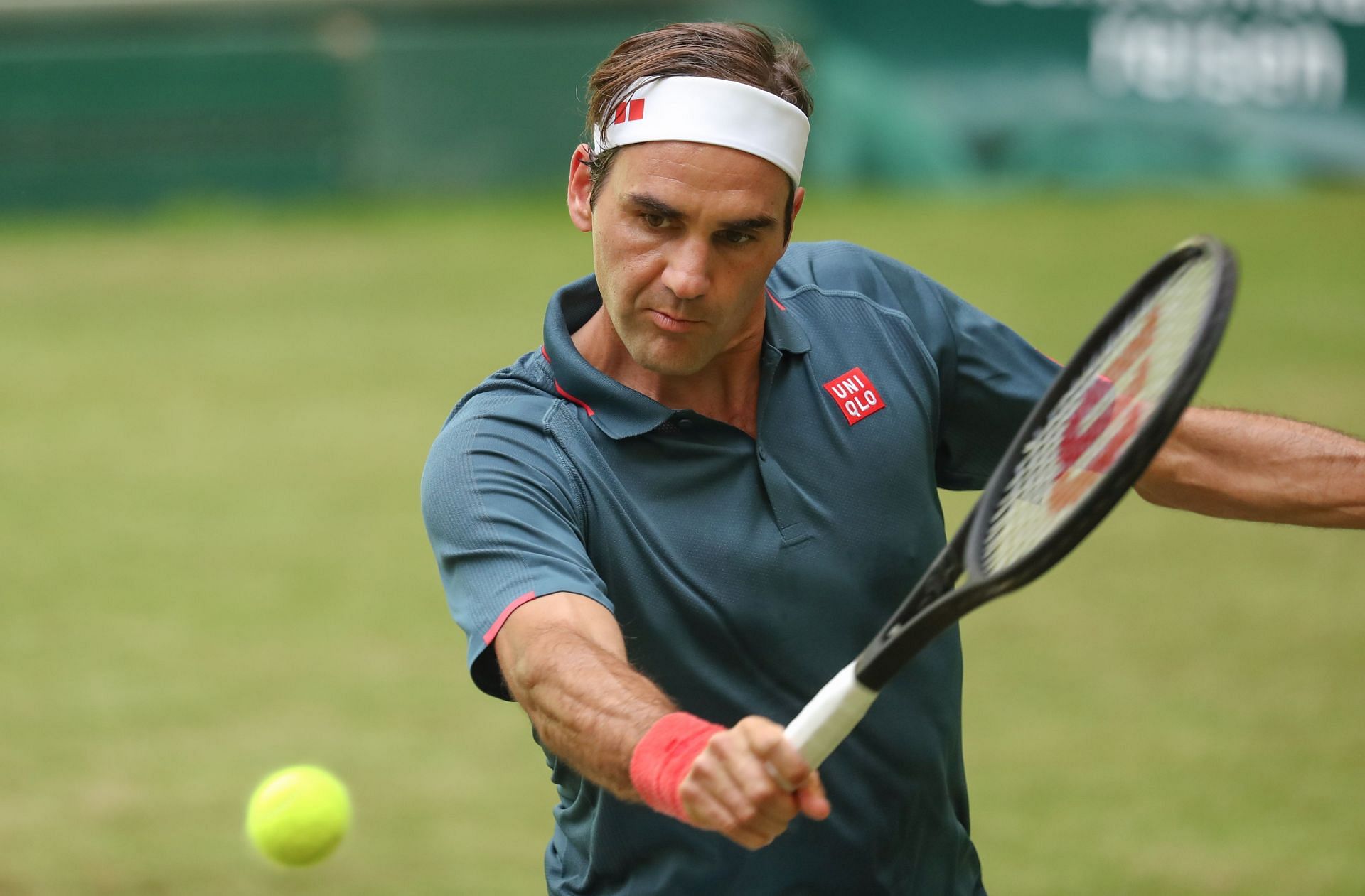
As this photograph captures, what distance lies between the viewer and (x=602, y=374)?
296cm

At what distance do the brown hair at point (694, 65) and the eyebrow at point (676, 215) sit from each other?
111 mm

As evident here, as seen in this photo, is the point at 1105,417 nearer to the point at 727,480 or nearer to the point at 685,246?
the point at 727,480

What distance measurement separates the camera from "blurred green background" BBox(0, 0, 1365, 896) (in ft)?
19.6

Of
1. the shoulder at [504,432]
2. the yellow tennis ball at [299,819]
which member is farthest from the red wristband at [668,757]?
the yellow tennis ball at [299,819]

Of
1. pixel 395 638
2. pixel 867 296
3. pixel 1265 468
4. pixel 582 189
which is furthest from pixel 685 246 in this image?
pixel 395 638

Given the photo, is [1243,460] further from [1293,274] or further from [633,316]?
[1293,274]

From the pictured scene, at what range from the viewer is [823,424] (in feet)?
9.89

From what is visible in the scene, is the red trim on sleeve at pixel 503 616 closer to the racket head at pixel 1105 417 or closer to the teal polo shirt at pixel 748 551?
the teal polo shirt at pixel 748 551

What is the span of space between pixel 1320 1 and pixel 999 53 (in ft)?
10.5

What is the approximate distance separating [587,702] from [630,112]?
104cm

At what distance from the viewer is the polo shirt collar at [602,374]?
291 centimetres

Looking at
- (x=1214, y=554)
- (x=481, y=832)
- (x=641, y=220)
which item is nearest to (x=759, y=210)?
(x=641, y=220)

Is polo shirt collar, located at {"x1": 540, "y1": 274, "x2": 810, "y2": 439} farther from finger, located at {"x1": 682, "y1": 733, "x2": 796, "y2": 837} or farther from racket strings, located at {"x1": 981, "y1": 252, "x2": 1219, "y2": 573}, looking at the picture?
finger, located at {"x1": 682, "y1": 733, "x2": 796, "y2": 837}

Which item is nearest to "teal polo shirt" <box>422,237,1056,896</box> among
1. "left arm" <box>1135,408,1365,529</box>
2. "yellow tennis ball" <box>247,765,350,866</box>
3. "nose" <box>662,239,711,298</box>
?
"nose" <box>662,239,711,298</box>
